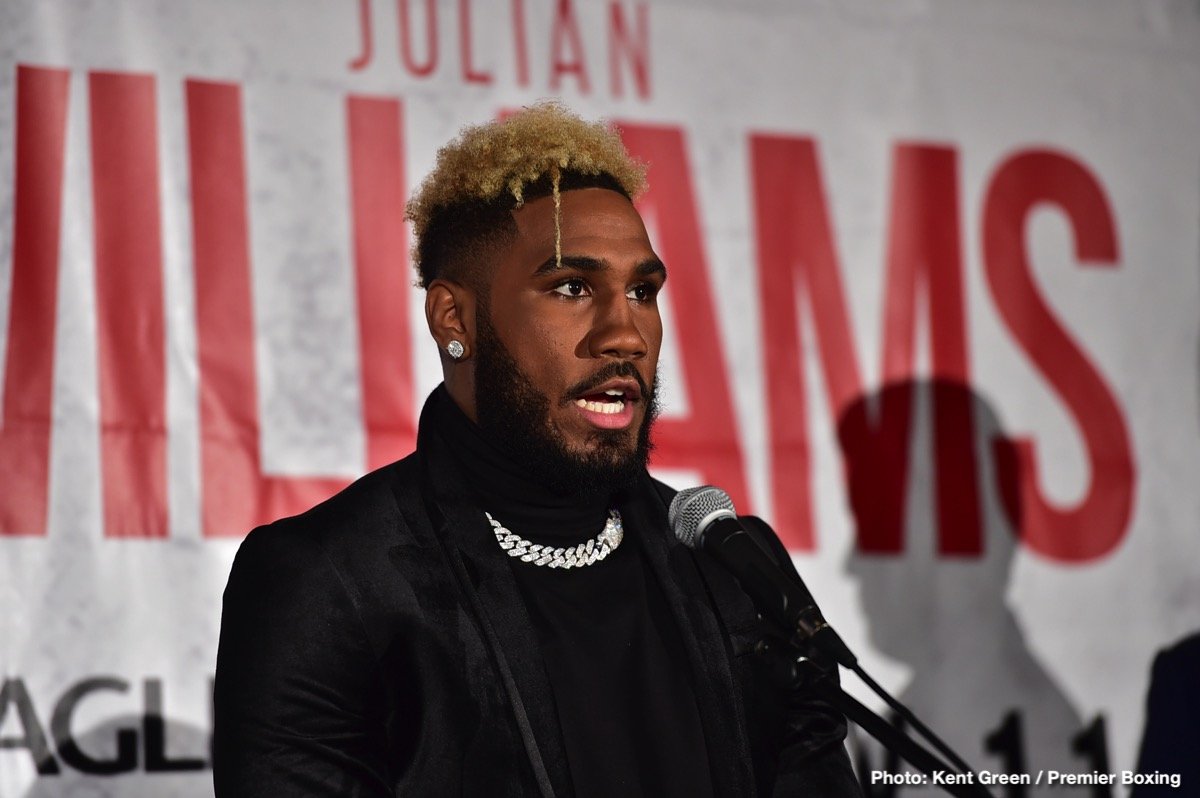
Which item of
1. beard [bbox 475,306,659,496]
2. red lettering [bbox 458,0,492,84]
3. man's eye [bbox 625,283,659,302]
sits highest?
red lettering [bbox 458,0,492,84]

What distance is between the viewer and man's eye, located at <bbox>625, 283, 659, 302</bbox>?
2.40 meters

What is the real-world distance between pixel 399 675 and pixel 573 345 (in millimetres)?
590

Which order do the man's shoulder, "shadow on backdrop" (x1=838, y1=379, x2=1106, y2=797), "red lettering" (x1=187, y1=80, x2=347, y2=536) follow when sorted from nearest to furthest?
the man's shoulder < "red lettering" (x1=187, y1=80, x2=347, y2=536) < "shadow on backdrop" (x1=838, y1=379, x2=1106, y2=797)

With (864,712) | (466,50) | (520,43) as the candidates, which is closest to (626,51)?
(520,43)

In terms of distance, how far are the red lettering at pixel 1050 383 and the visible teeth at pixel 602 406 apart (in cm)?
211

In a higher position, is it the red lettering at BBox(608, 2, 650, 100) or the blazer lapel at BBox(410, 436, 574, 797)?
the red lettering at BBox(608, 2, 650, 100)

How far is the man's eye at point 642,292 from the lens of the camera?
7.88 ft

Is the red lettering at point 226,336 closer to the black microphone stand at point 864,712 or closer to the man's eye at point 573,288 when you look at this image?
the man's eye at point 573,288

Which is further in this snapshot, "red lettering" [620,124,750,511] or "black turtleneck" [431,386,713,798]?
"red lettering" [620,124,750,511]

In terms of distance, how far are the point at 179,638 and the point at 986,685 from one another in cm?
219

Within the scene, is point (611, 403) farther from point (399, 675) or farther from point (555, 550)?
point (399, 675)

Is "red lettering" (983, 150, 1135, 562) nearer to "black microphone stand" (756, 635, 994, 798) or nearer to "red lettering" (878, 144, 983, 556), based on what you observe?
"red lettering" (878, 144, 983, 556)

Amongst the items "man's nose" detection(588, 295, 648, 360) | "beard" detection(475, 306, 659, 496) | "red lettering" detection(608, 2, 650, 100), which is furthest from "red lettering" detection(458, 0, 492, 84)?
"man's nose" detection(588, 295, 648, 360)

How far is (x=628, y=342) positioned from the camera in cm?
226
